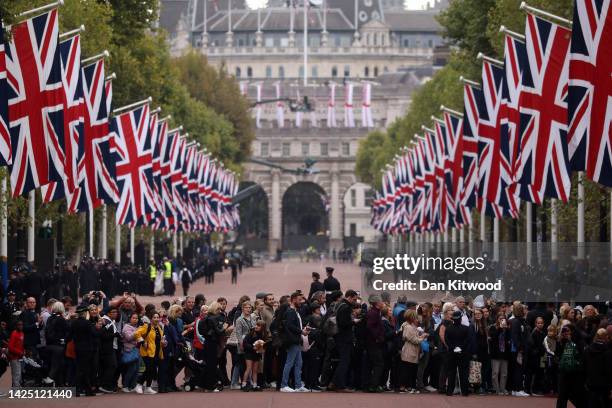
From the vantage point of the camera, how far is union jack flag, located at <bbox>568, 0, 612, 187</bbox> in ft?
111

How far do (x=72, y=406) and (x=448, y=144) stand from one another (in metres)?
37.0

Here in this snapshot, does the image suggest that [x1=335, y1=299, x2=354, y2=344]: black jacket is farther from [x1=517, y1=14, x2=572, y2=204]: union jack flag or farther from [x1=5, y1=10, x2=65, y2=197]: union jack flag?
[x1=5, y1=10, x2=65, y2=197]: union jack flag

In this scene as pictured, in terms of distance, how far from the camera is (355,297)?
1356 inches

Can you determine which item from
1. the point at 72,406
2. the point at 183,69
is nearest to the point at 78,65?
the point at 72,406

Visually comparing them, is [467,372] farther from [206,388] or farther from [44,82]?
[44,82]

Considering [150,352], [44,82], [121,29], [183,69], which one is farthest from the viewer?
[183,69]

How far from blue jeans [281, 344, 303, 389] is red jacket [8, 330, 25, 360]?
483cm

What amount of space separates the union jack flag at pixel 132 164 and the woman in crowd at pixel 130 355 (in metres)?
26.2

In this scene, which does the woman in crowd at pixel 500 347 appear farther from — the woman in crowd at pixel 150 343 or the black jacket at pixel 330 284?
the black jacket at pixel 330 284

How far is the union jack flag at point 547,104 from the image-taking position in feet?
135

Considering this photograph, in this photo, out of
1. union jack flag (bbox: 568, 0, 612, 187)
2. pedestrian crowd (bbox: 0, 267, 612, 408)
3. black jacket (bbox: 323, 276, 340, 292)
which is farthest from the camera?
black jacket (bbox: 323, 276, 340, 292)

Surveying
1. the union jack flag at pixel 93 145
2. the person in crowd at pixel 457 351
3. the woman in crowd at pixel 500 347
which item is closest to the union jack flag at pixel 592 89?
the woman in crowd at pixel 500 347

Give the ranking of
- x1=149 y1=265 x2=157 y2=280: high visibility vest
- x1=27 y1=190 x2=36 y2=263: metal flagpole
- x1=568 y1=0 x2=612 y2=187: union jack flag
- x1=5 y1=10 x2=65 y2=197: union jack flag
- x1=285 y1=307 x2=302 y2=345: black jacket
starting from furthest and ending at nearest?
x1=149 y1=265 x2=157 y2=280: high visibility vest, x1=27 y1=190 x2=36 y2=263: metal flagpole, x1=5 y1=10 x2=65 y2=197: union jack flag, x1=285 y1=307 x2=302 y2=345: black jacket, x1=568 y1=0 x2=612 y2=187: union jack flag

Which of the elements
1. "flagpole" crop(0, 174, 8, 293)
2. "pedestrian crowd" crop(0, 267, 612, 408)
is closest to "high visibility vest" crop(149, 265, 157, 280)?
"flagpole" crop(0, 174, 8, 293)
